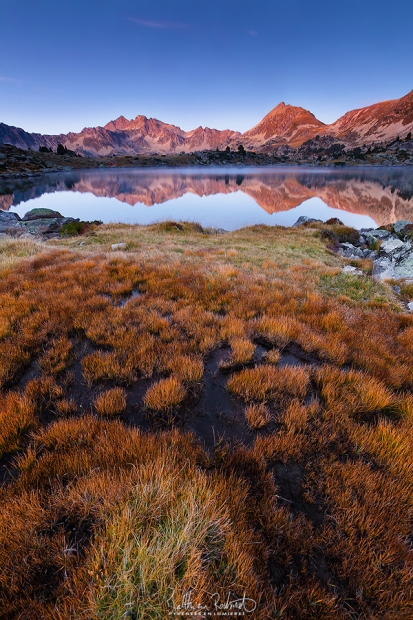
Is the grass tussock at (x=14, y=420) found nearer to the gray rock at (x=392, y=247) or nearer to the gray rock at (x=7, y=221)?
the gray rock at (x=392, y=247)

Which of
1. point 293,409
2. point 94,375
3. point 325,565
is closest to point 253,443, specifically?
point 293,409

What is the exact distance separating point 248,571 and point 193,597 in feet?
1.40

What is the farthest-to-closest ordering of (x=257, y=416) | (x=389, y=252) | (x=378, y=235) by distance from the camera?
(x=378, y=235), (x=389, y=252), (x=257, y=416)

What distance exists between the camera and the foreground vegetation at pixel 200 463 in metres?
1.78

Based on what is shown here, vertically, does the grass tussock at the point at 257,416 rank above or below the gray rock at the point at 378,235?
below

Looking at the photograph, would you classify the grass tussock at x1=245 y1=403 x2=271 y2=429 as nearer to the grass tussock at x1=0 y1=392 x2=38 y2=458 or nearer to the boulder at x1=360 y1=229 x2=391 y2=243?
the grass tussock at x1=0 y1=392 x2=38 y2=458

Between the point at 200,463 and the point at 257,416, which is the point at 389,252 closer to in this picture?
the point at 257,416

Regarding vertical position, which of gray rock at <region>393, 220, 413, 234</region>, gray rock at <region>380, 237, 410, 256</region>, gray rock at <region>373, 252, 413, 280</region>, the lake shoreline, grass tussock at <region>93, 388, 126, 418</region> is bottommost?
gray rock at <region>373, 252, 413, 280</region>

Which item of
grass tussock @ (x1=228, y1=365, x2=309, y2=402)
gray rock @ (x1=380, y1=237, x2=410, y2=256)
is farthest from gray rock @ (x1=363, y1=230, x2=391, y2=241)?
grass tussock @ (x1=228, y1=365, x2=309, y2=402)

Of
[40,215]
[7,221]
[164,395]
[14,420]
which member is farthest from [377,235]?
[7,221]

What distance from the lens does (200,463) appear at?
9.31 feet

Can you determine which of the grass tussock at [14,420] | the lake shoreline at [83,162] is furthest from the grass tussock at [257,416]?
the lake shoreline at [83,162]

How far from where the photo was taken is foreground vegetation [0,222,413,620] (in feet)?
5.83

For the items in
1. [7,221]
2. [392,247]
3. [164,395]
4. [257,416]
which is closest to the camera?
[257,416]
